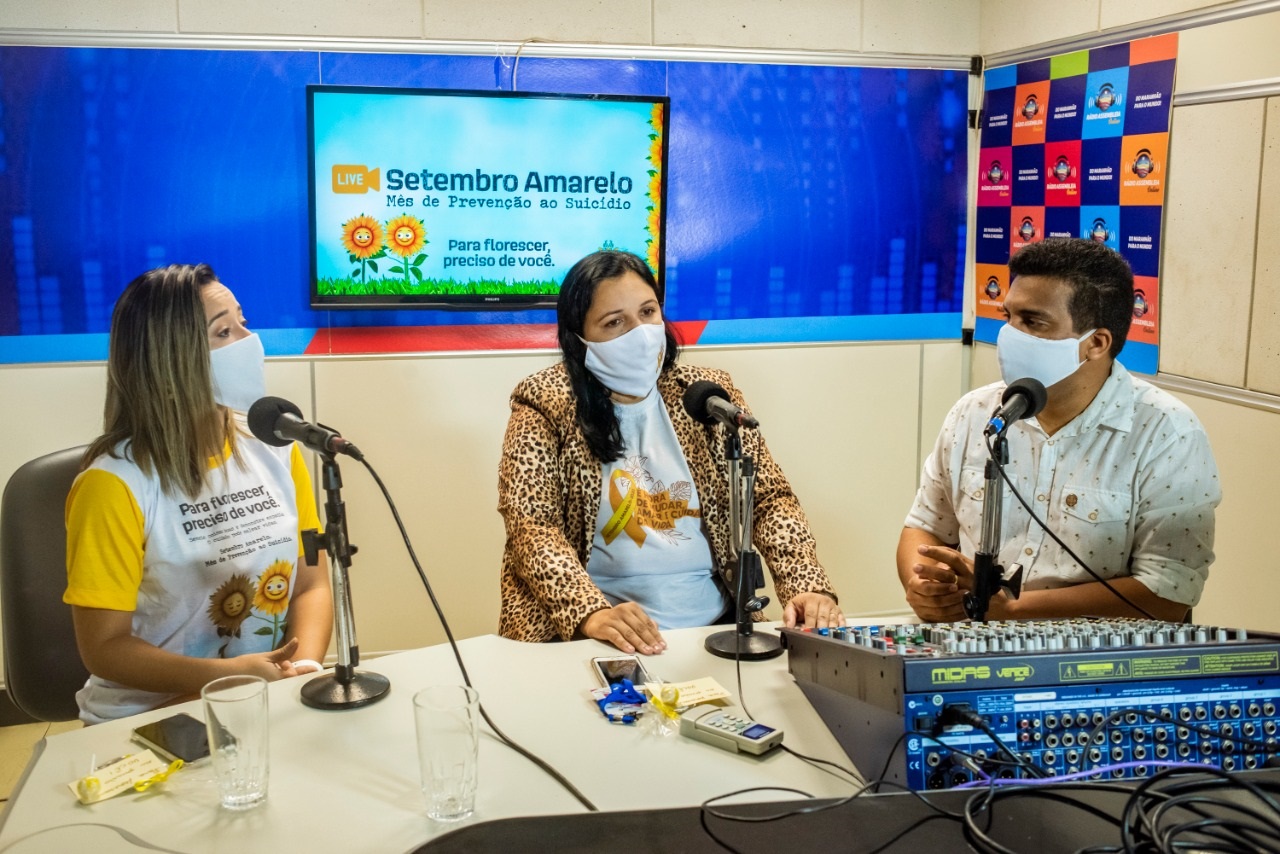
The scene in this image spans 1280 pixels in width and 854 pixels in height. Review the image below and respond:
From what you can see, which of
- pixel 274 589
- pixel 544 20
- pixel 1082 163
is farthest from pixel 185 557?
pixel 1082 163

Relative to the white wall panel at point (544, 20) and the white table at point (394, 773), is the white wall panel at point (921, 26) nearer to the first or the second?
the white wall panel at point (544, 20)

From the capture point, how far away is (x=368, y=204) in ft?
11.3

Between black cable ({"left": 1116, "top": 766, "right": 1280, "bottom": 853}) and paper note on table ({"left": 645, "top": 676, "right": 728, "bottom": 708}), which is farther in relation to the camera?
paper note on table ({"left": 645, "top": 676, "right": 728, "bottom": 708})

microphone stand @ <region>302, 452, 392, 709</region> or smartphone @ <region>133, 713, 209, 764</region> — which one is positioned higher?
microphone stand @ <region>302, 452, 392, 709</region>

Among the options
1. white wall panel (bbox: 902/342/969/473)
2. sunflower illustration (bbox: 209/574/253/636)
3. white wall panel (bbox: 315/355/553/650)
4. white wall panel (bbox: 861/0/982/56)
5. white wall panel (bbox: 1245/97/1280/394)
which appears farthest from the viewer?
white wall panel (bbox: 902/342/969/473)

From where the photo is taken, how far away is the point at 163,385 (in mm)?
1996

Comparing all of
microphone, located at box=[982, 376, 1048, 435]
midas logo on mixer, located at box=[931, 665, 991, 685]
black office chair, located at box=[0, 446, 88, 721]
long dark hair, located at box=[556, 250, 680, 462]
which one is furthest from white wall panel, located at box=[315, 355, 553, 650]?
midas logo on mixer, located at box=[931, 665, 991, 685]

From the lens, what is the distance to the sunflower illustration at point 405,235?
3496 millimetres

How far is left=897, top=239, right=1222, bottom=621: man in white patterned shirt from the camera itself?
209cm

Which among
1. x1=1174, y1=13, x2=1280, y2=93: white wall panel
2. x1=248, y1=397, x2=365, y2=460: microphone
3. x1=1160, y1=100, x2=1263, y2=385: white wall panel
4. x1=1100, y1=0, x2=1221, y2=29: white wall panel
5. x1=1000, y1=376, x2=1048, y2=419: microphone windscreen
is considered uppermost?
x1=1100, y1=0, x2=1221, y2=29: white wall panel

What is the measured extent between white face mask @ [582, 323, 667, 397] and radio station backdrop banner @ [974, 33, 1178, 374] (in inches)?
62.9

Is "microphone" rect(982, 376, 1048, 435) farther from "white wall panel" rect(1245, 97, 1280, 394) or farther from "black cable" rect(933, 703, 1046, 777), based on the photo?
"white wall panel" rect(1245, 97, 1280, 394)

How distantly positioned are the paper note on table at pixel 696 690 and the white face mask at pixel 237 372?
99 centimetres

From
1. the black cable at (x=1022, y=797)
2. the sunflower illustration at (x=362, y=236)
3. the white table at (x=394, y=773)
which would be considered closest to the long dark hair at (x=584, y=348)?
the white table at (x=394, y=773)
